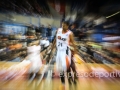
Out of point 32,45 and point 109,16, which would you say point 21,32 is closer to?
point 32,45

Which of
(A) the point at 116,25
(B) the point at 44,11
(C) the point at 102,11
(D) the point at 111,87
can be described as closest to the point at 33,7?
(B) the point at 44,11

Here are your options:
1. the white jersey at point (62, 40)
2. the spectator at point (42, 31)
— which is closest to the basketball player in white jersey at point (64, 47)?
the white jersey at point (62, 40)

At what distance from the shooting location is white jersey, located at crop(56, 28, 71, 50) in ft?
5.65

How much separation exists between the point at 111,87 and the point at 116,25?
56cm

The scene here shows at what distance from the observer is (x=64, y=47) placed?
1.74 meters

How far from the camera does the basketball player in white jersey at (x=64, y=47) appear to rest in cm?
171

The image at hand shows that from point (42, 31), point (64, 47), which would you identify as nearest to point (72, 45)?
point (64, 47)

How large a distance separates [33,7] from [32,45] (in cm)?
34

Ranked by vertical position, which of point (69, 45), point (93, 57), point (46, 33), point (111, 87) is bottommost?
point (111, 87)

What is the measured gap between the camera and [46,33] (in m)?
1.70

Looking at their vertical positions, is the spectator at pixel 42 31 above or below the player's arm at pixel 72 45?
above

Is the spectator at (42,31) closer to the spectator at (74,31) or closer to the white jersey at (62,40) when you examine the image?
the white jersey at (62,40)

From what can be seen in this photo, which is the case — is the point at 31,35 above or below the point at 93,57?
above

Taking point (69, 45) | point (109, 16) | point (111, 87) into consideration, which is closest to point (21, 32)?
point (69, 45)
